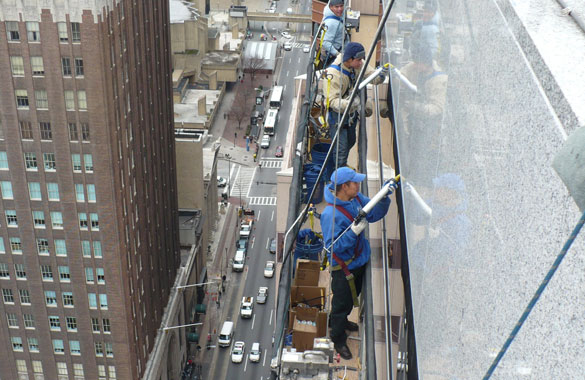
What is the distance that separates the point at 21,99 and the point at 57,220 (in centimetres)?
834

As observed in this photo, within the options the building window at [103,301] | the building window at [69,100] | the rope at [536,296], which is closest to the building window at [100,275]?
the building window at [103,301]

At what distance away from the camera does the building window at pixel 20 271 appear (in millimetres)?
46594

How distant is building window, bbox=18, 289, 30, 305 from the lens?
47434mm

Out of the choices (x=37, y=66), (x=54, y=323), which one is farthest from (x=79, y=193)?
(x=54, y=323)

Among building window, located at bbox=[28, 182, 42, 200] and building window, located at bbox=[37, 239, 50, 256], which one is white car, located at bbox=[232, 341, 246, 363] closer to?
building window, located at bbox=[37, 239, 50, 256]

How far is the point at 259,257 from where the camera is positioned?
3184 inches

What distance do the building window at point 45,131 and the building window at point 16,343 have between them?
16.2 meters

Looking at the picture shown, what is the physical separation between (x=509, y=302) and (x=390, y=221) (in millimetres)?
9266

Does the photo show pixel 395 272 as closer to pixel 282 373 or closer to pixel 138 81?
pixel 282 373

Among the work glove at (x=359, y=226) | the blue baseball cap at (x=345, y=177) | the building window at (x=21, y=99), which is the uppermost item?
the blue baseball cap at (x=345, y=177)

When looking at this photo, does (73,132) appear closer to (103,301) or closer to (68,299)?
(103,301)

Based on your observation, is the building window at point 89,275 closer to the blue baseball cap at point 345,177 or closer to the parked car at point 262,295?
the parked car at point 262,295

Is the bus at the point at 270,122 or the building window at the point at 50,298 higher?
the building window at the point at 50,298

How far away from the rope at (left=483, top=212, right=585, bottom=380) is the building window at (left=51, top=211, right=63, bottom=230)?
4300 centimetres
